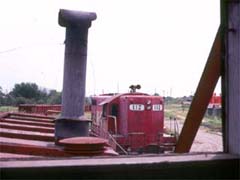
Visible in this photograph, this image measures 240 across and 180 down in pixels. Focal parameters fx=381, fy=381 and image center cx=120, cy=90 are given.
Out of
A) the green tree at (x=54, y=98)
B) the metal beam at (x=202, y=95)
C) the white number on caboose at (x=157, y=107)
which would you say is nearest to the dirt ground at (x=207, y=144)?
the white number on caboose at (x=157, y=107)

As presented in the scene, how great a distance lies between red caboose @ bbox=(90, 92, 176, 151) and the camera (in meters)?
12.1

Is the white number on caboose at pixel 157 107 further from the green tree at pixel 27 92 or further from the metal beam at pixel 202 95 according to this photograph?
the green tree at pixel 27 92

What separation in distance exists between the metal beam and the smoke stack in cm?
248

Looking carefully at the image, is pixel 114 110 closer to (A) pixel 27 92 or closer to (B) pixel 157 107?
(B) pixel 157 107

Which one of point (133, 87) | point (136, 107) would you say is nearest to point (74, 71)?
point (136, 107)

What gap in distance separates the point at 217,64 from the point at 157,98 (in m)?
10.2

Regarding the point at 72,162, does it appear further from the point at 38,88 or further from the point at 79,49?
the point at 38,88

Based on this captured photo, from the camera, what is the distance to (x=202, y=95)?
2.66m

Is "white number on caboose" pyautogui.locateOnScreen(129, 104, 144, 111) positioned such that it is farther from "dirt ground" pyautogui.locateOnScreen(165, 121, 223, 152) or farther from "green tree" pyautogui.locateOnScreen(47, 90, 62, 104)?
"green tree" pyautogui.locateOnScreen(47, 90, 62, 104)

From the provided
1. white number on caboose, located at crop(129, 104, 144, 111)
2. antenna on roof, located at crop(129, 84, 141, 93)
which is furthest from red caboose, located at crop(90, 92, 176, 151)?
antenna on roof, located at crop(129, 84, 141, 93)

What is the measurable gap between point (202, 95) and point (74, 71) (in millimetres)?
2797

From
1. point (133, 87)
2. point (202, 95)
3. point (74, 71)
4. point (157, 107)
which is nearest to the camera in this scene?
point (202, 95)

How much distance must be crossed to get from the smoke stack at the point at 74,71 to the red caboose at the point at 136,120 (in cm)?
683

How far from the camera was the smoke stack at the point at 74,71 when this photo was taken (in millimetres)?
5098
